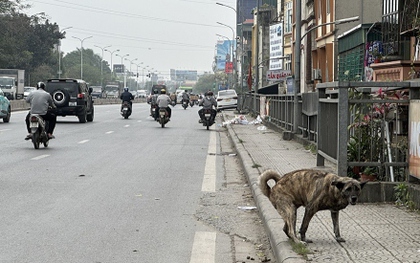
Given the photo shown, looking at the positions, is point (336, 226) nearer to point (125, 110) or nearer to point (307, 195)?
point (307, 195)

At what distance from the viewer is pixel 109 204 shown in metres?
11.0

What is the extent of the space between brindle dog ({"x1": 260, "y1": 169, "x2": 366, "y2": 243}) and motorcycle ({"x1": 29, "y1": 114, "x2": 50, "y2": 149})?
13506 millimetres

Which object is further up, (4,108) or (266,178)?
(4,108)

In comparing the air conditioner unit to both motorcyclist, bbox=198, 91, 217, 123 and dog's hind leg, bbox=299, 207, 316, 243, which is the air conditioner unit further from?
dog's hind leg, bbox=299, 207, 316, 243

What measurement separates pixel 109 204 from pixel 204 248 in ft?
10.4

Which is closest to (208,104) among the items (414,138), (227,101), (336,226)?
(414,138)

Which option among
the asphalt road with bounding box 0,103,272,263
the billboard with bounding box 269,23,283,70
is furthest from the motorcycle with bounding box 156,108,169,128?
the billboard with bounding box 269,23,283,70

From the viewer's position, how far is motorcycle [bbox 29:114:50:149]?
20.5 meters

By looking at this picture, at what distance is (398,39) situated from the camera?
68.3 ft

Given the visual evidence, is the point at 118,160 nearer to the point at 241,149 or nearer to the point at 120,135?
the point at 241,149

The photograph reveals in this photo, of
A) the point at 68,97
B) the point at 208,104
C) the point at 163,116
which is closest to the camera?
the point at 163,116

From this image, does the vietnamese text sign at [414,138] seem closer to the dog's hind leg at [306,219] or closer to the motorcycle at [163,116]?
the dog's hind leg at [306,219]

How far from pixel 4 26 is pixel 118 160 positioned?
233ft

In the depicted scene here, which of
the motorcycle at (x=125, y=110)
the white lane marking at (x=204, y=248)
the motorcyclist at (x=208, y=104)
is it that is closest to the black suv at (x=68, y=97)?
the motorcycle at (x=125, y=110)
